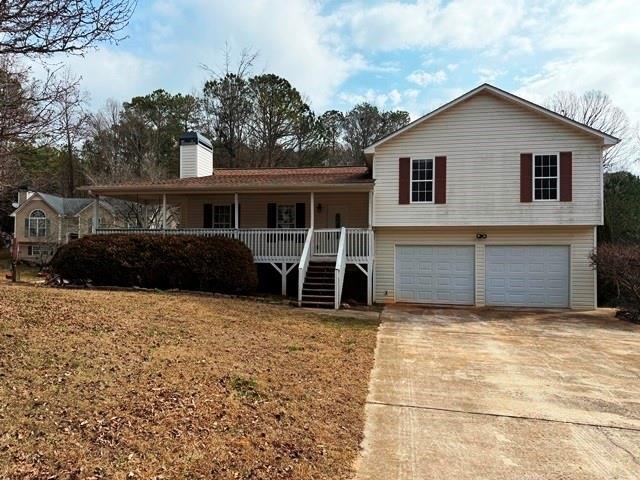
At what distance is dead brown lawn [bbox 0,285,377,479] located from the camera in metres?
3.28

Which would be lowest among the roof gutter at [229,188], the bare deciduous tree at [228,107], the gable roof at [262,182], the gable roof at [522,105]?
the roof gutter at [229,188]

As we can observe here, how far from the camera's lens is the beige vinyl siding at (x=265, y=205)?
661 inches

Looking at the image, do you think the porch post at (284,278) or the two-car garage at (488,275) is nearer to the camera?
the porch post at (284,278)

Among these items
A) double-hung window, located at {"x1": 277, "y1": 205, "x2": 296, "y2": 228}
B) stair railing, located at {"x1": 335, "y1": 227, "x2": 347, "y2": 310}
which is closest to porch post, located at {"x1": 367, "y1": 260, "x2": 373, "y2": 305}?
stair railing, located at {"x1": 335, "y1": 227, "x2": 347, "y2": 310}

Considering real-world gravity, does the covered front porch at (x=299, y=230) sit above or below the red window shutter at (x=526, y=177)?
below

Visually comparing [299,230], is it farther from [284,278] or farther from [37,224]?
[37,224]

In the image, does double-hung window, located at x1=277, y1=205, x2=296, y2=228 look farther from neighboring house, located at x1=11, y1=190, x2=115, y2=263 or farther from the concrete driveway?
neighboring house, located at x1=11, y1=190, x2=115, y2=263

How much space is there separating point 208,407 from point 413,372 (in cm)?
338

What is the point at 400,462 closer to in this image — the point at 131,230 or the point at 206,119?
the point at 131,230

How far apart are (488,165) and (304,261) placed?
668cm

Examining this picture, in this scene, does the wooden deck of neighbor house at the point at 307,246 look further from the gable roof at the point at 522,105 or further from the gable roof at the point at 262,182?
the gable roof at the point at 522,105

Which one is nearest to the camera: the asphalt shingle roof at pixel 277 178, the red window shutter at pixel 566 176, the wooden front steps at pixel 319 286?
the wooden front steps at pixel 319 286

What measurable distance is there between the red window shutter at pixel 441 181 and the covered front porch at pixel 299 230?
2.20 metres

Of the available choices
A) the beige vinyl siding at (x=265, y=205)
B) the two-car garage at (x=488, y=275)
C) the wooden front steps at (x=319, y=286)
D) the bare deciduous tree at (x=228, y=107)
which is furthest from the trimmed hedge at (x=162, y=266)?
the bare deciduous tree at (x=228, y=107)
